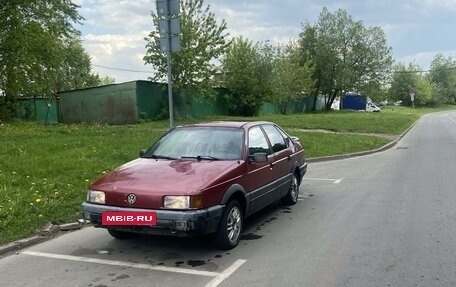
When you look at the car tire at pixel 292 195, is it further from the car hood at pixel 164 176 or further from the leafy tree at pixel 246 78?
the leafy tree at pixel 246 78

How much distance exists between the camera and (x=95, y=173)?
9.45 meters

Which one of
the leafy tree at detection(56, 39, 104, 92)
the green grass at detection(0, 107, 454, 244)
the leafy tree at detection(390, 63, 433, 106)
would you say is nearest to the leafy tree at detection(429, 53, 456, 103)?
the leafy tree at detection(390, 63, 433, 106)

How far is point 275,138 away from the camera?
7.79m

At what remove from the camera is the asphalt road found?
4.70 m

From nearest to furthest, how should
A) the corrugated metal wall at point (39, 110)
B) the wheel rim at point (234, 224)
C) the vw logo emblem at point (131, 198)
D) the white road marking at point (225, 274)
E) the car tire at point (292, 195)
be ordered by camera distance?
the white road marking at point (225, 274)
the vw logo emblem at point (131, 198)
the wheel rim at point (234, 224)
the car tire at point (292, 195)
the corrugated metal wall at point (39, 110)

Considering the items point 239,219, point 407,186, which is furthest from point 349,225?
point 407,186

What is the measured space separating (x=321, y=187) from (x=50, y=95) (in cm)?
2078

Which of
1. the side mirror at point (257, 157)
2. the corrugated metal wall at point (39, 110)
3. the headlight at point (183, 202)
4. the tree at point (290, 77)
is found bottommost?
the headlight at point (183, 202)

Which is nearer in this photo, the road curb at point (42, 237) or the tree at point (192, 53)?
the road curb at point (42, 237)

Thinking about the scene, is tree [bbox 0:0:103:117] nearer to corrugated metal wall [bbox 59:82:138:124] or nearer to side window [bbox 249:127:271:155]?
corrugated metal wall [bbox 59:82:138:124]

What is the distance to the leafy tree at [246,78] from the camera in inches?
1362

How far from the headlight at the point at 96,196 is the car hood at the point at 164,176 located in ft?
0.17

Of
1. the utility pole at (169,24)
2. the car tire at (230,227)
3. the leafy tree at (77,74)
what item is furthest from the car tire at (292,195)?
the leafy tree at (77,74)

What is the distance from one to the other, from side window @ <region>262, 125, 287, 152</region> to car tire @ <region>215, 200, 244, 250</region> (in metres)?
1.80
